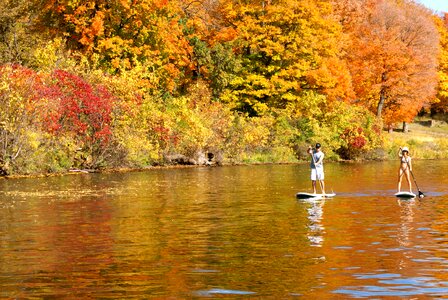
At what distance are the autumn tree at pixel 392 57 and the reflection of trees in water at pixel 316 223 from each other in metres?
49.5

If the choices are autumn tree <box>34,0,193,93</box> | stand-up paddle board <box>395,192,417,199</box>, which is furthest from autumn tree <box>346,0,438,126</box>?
stand-up paddle board <box>395,192,417,199</box>

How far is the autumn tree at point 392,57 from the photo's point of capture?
3100 inches

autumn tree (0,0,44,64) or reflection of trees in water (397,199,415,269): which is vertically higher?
autumn tree (0,0,44,64)

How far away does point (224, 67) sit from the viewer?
66.8m

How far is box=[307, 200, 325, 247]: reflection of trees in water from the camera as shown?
2020cm

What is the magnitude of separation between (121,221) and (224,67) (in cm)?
4302

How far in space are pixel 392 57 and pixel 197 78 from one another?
21.1m

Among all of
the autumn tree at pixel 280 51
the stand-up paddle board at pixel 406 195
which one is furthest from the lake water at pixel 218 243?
the autumn tree at pixel 280 51

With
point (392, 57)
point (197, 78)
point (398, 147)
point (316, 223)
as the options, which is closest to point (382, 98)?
point (392, 57)

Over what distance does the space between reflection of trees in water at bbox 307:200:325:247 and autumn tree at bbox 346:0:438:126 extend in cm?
4946

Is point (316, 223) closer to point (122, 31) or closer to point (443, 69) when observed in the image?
point (122, 31)

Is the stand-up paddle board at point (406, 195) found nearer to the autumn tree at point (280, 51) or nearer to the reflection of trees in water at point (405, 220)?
the reflection of trees in water at point (405, 220)

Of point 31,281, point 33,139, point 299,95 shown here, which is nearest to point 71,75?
point 33,139

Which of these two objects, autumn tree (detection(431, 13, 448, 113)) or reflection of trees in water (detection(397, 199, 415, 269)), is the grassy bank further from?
reflection of trees in water (detection(397, 199, 415, 269))
